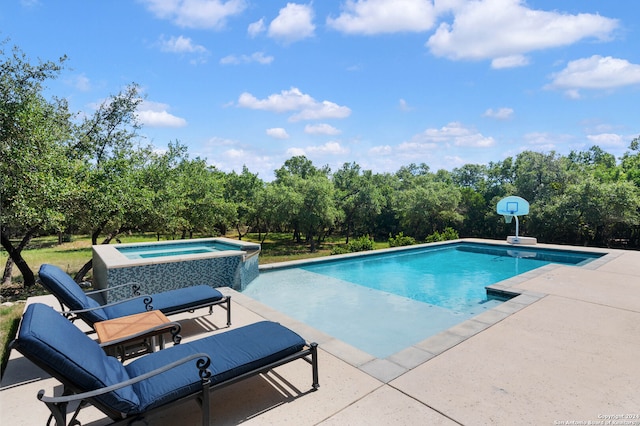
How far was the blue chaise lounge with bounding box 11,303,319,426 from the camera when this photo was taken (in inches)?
77.8

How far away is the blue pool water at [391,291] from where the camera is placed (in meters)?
5.28

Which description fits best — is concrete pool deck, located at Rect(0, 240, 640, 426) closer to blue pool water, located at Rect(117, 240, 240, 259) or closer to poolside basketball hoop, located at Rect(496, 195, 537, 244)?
blue pool water, located at Rect(117, 240, 240, 259)

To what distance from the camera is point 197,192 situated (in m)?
17.3

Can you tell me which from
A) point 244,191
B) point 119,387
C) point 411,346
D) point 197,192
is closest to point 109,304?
point 119,387

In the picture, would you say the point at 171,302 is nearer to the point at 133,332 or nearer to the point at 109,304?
the point at 109,304

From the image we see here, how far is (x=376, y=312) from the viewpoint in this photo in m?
6.04

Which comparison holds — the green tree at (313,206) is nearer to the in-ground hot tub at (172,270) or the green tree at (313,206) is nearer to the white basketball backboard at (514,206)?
the white basketball backboard at (514,206)

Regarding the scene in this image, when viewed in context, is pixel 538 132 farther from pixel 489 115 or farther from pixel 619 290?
pixel 619 290

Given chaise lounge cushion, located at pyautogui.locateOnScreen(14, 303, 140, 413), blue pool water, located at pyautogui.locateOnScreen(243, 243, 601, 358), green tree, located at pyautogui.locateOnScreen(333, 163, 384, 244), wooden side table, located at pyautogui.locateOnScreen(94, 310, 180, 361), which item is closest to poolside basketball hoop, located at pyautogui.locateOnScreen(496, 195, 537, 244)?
blue pool water, located at pyautogui.locateOnScreen(243, 243, 601, 358)

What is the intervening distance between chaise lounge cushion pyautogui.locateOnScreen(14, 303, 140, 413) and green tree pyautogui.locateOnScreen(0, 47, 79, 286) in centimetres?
629

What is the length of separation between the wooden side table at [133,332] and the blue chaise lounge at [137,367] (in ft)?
1.75

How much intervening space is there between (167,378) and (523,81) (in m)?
20.9

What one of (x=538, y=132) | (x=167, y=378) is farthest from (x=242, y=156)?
(x=167, y=378)

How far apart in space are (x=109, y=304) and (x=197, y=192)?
551 inches
